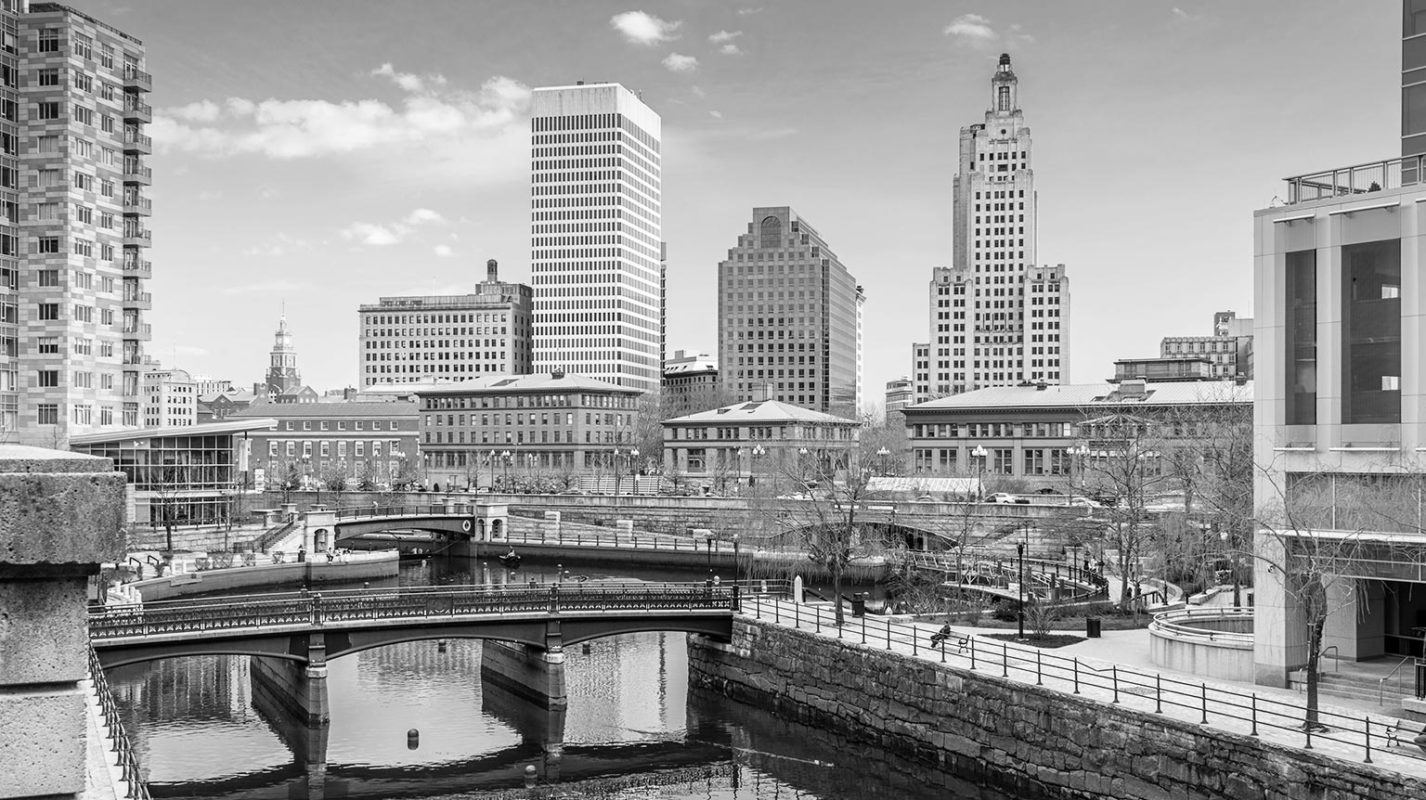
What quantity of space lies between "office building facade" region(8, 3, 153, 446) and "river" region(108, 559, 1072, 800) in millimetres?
47592

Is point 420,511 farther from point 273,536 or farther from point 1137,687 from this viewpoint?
point 1137,687

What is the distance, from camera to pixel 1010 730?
36.1 metres

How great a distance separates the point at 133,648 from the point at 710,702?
2037cm

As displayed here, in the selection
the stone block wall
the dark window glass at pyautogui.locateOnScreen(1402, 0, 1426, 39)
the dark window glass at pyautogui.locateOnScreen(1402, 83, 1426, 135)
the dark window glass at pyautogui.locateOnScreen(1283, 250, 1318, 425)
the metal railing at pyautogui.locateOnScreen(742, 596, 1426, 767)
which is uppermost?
the dark window glass at pyautogui.locateOnScreen(1402, 0, 1426, 39)

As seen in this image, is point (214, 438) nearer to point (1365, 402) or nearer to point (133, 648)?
point (133, 648)

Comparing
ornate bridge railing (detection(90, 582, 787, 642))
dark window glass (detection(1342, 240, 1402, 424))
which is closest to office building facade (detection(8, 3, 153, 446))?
ornate bridge railing (detection(90, 582, 787, 642))

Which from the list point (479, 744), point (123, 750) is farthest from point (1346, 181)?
point (123, 750)

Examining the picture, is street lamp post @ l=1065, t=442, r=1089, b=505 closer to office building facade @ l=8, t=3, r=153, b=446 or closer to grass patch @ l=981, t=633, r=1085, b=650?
grass patch @ l=981, t=633, r=1085, b=650

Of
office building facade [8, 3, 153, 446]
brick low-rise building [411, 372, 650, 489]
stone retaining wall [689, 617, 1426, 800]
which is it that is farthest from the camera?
brick low-rise building [411, 372, 650, 489]

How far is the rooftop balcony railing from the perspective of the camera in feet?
117

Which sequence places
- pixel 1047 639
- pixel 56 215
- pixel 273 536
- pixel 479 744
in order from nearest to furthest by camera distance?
1. pixel 479 744
2. pixel 1047 639
3. pixel 273 536
4. pixel 56 215

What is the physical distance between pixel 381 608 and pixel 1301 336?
104ft

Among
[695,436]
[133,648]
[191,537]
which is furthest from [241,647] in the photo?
[695,436]

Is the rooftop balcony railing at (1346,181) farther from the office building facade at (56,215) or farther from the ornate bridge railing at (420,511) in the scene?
the office building facade at (56,215)
